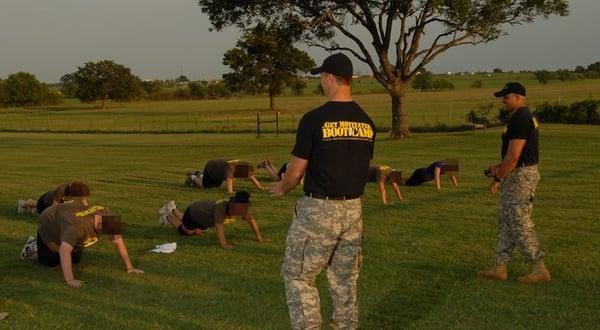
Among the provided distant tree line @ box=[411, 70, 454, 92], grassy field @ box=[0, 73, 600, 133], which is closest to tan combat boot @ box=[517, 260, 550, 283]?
grassy field @ box=[0, 73, 600, 133]

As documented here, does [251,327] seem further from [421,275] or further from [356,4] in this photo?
[356,4]

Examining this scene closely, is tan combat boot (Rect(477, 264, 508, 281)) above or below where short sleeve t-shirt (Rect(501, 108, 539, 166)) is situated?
below

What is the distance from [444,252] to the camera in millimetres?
8508

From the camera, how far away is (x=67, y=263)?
691 cm

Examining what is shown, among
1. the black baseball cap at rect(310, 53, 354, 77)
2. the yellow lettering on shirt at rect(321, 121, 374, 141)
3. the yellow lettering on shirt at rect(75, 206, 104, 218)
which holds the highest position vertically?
the black baseball cap at rect(310, 53, 354, 77)

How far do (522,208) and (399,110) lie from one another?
24851mm

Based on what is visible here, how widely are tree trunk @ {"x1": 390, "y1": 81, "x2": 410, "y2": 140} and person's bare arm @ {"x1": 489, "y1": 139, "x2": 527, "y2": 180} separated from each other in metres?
24.5

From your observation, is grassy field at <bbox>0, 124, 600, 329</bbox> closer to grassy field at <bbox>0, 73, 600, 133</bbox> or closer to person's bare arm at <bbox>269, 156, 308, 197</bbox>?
person's bare arm at <bbox>269, 156, 308, 197</bbox>

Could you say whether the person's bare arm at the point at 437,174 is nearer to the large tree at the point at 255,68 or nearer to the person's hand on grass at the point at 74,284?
the person's hand on grass at the point at 74,284

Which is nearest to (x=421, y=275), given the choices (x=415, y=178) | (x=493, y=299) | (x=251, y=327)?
(x=493, y=299)

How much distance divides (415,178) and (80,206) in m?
8.94

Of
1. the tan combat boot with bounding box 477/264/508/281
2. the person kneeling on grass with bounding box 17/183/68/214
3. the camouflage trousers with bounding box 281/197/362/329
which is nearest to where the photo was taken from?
the camouflage trousers with bounding box 281/197/362/329

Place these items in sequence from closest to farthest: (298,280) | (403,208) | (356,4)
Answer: (298,280), (403,208), (356,4)

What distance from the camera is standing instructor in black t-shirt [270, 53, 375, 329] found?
4.51 meters
